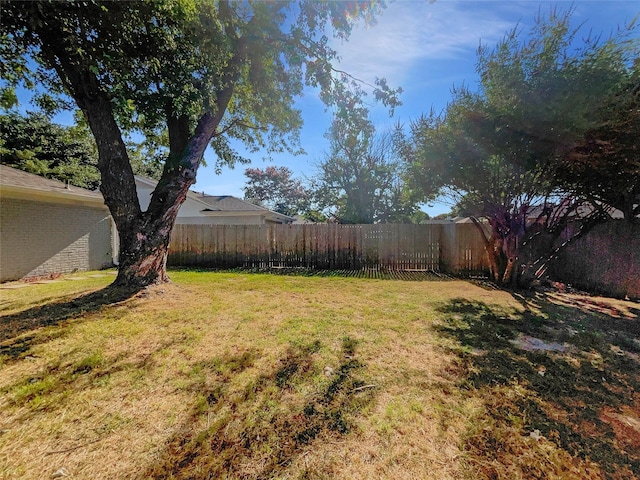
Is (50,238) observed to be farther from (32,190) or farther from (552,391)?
(552,391)

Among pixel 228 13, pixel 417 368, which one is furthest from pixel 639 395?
pixel 228 13

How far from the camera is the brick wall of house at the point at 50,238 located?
661 cm

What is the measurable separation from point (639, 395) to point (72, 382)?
4.85m

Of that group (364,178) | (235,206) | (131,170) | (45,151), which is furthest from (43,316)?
(45,151)

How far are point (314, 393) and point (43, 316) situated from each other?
4.35 metres

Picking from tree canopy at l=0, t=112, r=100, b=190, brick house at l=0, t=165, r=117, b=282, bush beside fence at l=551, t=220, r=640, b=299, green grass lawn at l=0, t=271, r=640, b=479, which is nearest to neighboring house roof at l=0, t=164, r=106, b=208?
brick house at l=0, t=165, r=117, b=282

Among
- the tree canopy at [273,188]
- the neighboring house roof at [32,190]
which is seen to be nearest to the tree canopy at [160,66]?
the neighboring house roof at [32,190]

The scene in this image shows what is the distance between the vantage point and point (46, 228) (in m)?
7.35

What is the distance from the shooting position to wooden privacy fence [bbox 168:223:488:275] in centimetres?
819

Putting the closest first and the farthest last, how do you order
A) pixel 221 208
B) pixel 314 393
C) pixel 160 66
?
1. pixel 314 393
2. pixel 160 66
3. pixel 221 208

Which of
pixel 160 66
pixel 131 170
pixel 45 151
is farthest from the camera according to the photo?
pixel 45 151

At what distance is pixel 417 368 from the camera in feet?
8.80

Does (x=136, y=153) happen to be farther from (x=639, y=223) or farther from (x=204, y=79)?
(x=639, y=223)

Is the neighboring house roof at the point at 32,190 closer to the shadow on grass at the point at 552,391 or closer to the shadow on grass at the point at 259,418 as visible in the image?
the shadow on grass at the point at 259,418
